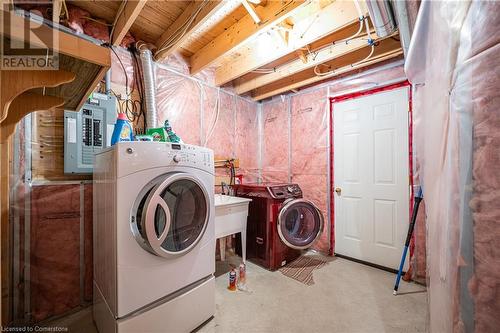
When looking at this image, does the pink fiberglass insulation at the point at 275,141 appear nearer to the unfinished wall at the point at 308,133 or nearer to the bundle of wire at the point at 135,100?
the unfinished wall at the point at 308,133

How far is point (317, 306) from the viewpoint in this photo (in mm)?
1744

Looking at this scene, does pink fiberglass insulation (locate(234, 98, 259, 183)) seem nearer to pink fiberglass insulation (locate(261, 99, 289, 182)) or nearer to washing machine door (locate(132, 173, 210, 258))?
pink fiberglass insulation (locate(261, 99, 289, 182))

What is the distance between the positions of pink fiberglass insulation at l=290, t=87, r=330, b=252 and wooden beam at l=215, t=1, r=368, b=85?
1.02m

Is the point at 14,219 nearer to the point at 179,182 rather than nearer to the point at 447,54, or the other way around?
the point at 179,182

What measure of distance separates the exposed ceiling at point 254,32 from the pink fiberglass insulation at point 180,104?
207mm

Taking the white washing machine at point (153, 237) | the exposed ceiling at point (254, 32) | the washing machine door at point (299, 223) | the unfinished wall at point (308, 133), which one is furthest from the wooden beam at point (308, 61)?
the white washing machine at point (153, 237)

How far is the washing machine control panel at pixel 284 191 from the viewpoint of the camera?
93.3 inches

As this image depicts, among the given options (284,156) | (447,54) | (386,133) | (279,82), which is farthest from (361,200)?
(447,54)

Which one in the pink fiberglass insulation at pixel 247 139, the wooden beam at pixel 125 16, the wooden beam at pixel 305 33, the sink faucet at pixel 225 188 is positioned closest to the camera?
the wooden beam at pixel 125 16

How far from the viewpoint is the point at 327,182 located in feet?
9.30

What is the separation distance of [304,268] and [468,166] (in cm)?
215

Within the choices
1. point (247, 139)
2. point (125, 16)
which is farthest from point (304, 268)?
point (125, 16)

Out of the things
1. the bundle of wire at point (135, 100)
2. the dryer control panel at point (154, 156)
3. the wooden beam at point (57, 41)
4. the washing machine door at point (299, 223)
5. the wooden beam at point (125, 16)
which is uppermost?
the wooden beam at point (125, 16)

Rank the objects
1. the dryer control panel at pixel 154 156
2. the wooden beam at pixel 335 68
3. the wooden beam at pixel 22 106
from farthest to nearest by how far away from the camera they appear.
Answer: the wooden beam at pixel 335 68 → the dryer control panel at pixel 154 156 → the wooden beam at pixel 22 106
